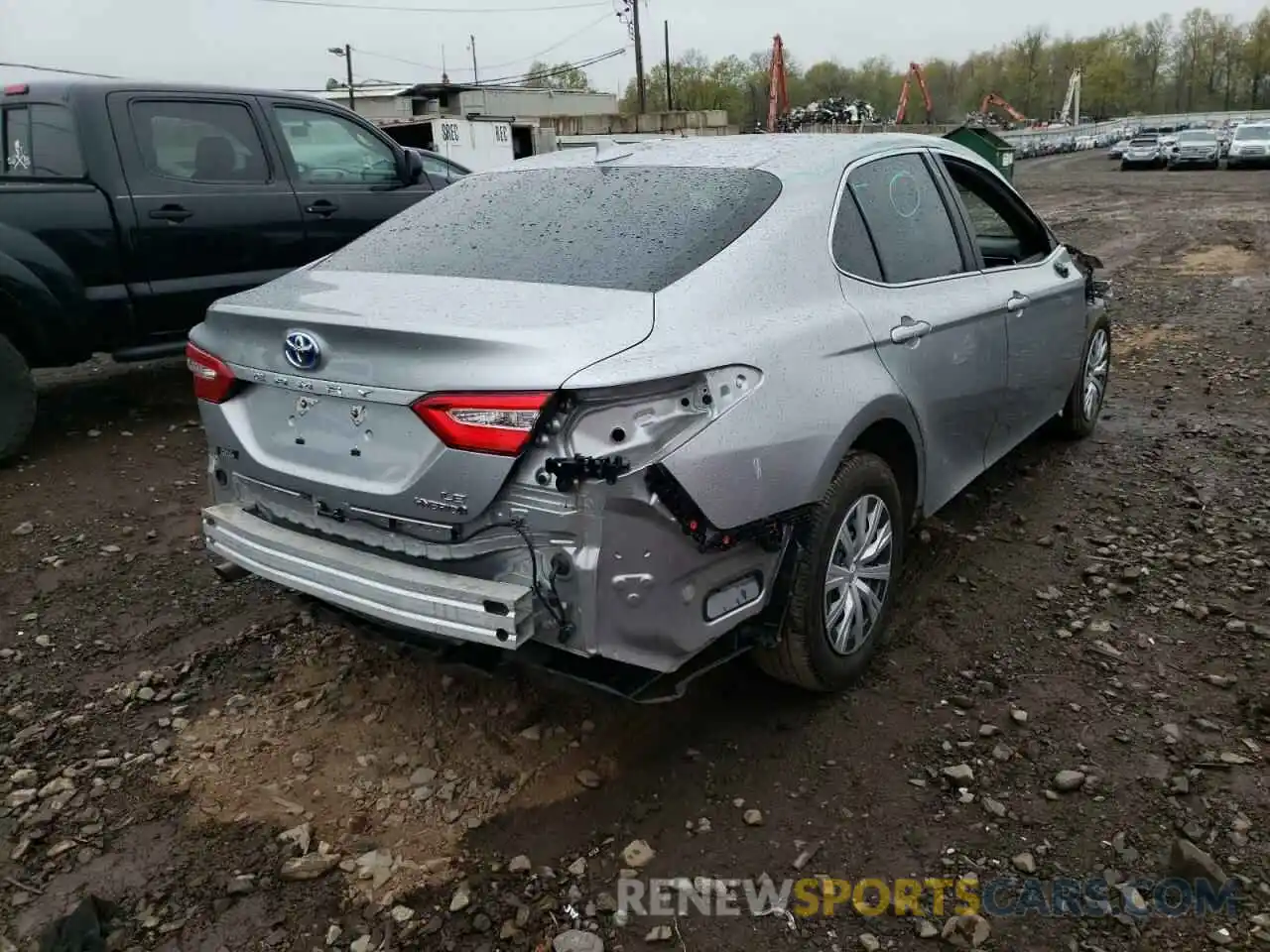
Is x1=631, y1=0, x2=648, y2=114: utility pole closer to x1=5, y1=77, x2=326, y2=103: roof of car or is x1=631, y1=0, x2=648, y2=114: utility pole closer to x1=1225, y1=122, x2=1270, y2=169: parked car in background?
x1=1225, y1=122, x2=1270, y2=169: parked car in background

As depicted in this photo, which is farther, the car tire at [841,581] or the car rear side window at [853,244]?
the car rear side window at [853,244]

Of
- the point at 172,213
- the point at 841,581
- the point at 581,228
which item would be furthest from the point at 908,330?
the point at 172,213

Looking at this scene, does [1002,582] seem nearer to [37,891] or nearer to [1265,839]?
[1265,839]

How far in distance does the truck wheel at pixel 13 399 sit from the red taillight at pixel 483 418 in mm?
3875

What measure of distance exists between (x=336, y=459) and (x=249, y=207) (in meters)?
4.04

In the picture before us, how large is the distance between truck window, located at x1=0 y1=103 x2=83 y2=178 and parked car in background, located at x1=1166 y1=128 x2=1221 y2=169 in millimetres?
38975

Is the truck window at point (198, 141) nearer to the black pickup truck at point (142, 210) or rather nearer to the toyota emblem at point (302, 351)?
the black pickup truck at point (142, 210)

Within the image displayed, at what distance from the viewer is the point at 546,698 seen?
3240 millimetres

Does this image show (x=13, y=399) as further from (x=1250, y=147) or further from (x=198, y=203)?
(x=1250, y=147)

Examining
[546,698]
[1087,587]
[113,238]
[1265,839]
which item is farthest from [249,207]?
[1265,839]

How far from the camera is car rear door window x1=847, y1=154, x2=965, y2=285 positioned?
3.41 meters

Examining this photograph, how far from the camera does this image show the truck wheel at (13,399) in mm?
5211

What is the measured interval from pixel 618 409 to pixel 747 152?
4.97 feet

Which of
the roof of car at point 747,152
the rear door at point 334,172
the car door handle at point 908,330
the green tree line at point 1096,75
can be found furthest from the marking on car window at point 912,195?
the green tree line at point 1096,75
